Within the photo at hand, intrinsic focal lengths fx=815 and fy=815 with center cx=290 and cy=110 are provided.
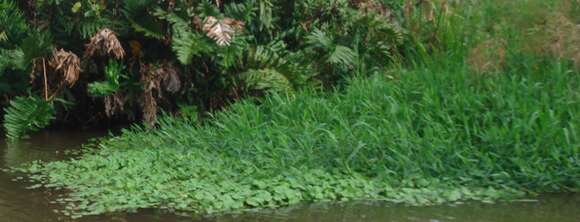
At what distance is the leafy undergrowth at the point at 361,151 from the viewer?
5.93 meters

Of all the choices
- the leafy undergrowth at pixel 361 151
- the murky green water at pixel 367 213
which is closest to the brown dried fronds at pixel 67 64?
the leafy undergrowth at pixel 361 151

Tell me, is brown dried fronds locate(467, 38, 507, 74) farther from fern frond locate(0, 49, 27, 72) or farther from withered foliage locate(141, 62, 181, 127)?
fern frond locate(0, 49, 27, 72)

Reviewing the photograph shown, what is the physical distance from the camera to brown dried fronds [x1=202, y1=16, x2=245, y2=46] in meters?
8.12

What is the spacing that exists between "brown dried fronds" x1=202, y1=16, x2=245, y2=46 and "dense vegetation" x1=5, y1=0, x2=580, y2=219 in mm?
33

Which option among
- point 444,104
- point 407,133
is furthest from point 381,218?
point 444,104

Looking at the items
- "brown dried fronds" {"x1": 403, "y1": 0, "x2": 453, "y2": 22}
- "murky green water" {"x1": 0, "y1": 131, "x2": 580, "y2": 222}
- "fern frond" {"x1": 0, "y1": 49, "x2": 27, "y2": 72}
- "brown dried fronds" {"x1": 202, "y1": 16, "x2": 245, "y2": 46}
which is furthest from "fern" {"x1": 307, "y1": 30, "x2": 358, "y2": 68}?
"murky green water" {"x1": 0, "y1": 131, "x2": 580, "y2": 222}

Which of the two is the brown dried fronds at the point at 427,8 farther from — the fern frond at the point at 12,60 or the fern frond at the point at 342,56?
the fern frond at the point at 12,60

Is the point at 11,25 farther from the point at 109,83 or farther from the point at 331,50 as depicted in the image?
the point at 331,50

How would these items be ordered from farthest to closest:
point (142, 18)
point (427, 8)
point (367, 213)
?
point (427, 8)
point (142, 18)
point (367, 213)

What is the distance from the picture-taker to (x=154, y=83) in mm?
8508

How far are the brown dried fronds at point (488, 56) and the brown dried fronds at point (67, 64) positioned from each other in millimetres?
4056

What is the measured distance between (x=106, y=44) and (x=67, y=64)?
0.56 metres

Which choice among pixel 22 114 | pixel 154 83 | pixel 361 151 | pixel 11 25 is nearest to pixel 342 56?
pixel 154 83

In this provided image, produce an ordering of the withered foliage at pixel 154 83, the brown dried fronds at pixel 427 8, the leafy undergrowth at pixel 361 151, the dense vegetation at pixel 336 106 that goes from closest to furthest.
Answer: the leafy undergrowth at pixel 361 151 < the dense vegetation at pixel 336 106 < the withered foliage at pixel 154 83 < the brown dried fronds at pixel 427 8
